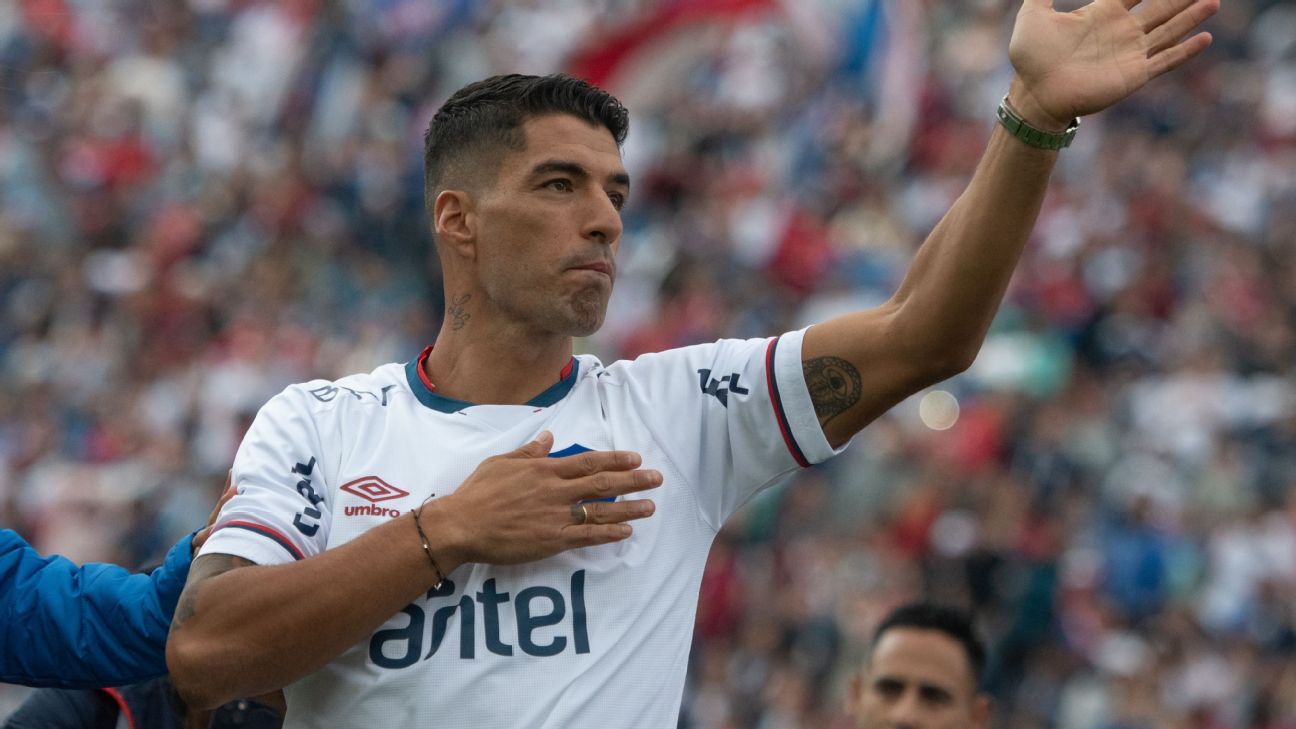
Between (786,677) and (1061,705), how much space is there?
1627mm

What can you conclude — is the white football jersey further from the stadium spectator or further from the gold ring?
the stadium spectator

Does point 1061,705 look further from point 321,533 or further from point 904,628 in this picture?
point 321,533

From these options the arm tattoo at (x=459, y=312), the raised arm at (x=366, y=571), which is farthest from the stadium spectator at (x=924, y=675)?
the raised arm at (x=366, y=571)

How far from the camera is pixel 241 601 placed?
10.9 feet

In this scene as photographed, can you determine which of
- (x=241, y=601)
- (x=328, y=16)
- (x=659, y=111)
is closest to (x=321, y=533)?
(x=241, y=601)

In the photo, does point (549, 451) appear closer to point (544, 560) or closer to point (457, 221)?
point (544, 560)

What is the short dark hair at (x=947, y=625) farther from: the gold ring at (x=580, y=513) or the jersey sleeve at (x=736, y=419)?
the gold ring at (x=580, y=513)

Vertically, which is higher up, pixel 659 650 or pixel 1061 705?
pixel 1061 705

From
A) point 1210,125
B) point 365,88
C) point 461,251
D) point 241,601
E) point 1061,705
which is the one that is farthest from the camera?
point 365,88

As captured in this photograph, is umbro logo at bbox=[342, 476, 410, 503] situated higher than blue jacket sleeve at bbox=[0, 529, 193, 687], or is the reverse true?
umbro logo at bbox=[342, 476, 410, 503]

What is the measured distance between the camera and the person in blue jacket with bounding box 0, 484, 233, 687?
144 inches

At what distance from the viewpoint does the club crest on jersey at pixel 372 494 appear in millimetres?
3627

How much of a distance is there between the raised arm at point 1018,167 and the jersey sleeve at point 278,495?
1.15 meters

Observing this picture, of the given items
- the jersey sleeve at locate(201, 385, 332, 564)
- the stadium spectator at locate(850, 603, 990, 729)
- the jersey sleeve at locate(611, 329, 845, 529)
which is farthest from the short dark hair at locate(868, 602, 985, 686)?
the jersey sleeve at locate(201, 385, 332, 564)
